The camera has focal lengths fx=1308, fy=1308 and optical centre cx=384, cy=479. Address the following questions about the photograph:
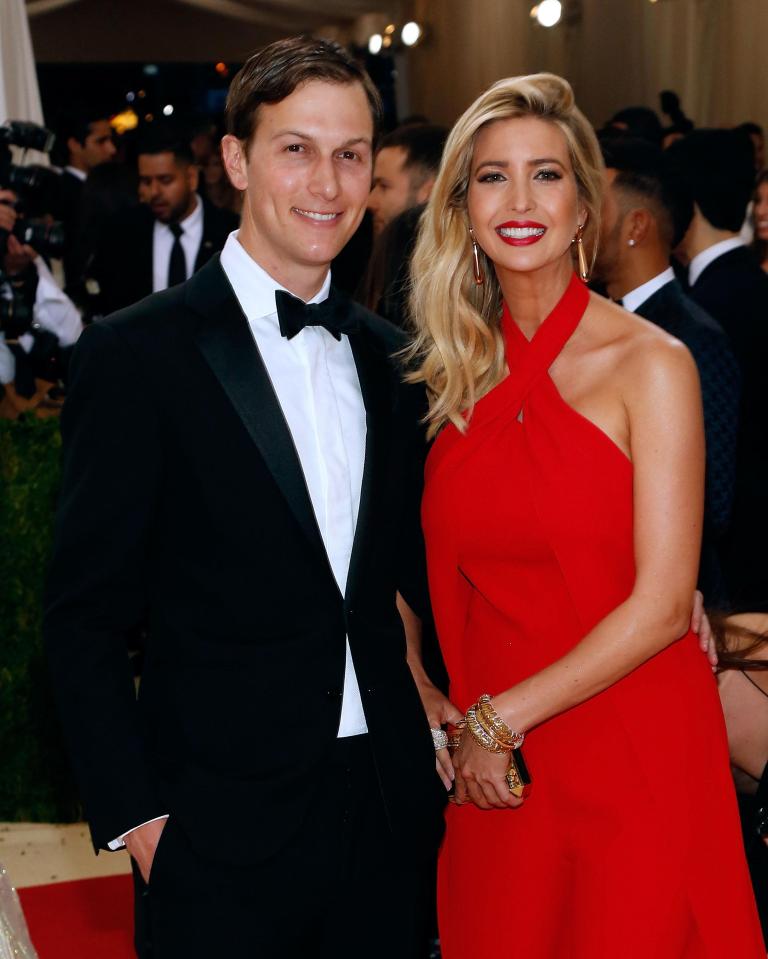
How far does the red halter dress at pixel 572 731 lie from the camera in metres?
2.09

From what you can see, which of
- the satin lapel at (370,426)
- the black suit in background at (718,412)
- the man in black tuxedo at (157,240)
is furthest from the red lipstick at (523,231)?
the man in black tuxedo at (157,240)

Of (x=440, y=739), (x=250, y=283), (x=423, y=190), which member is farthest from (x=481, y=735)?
(x=423, y=190)

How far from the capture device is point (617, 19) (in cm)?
926

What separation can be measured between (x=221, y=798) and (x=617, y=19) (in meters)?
8.53

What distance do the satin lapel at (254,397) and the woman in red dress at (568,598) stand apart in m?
0.45

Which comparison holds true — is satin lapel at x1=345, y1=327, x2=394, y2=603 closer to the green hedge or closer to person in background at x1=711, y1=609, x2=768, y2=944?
person in background at x1=711, y1=609, x2=768, y2=944

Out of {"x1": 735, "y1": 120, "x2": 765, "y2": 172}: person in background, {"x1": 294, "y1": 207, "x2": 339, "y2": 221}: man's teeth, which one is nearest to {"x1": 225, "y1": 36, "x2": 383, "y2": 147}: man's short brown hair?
{"x1": 294, "y1": 207, "x2": 339, "y2": 221}: man's teeth

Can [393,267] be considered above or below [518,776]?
above

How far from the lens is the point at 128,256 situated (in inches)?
251

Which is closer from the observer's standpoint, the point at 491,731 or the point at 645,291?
A: the point at 491,731

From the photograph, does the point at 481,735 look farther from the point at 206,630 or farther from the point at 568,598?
the point at 206,630

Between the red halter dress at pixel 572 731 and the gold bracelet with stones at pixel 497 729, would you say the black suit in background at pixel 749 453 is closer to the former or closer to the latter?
the red halter dress at pixel 572 731

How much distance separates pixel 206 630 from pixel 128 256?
4.87m

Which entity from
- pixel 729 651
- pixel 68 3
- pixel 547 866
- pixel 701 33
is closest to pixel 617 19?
pixel 701 33
